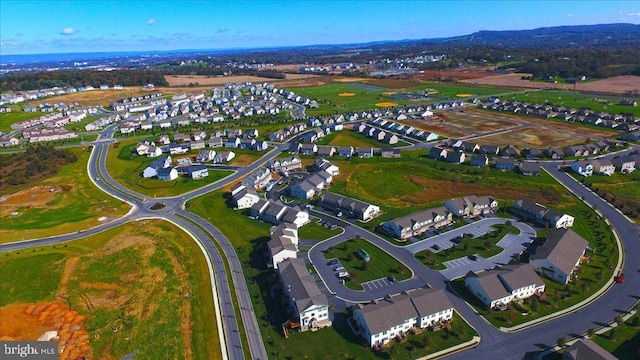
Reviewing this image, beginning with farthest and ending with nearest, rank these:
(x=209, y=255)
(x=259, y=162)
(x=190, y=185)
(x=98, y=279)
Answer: (x=259, y=162)
(x=190, y=185)
(x=209, y=255)
(x=98, y=279)

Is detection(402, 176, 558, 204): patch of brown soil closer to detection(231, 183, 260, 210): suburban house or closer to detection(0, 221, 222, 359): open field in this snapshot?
detection(231, 183, 260, 210): suburban house

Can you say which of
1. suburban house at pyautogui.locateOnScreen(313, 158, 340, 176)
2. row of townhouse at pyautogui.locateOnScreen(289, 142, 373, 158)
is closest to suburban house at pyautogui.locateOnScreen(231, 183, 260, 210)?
suburban house at pyautogui.locateOnScreen(313, 158, 340, 176)

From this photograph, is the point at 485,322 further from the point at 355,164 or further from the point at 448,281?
the point at 355,164

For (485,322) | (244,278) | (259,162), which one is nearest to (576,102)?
(259,162)

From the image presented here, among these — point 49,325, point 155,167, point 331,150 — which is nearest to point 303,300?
point 49,325

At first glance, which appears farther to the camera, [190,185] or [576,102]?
[576,102]

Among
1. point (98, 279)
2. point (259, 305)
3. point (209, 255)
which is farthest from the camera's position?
point (209, 255)

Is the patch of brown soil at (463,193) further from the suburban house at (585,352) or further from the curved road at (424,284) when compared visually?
the suburban house at (585,352)
